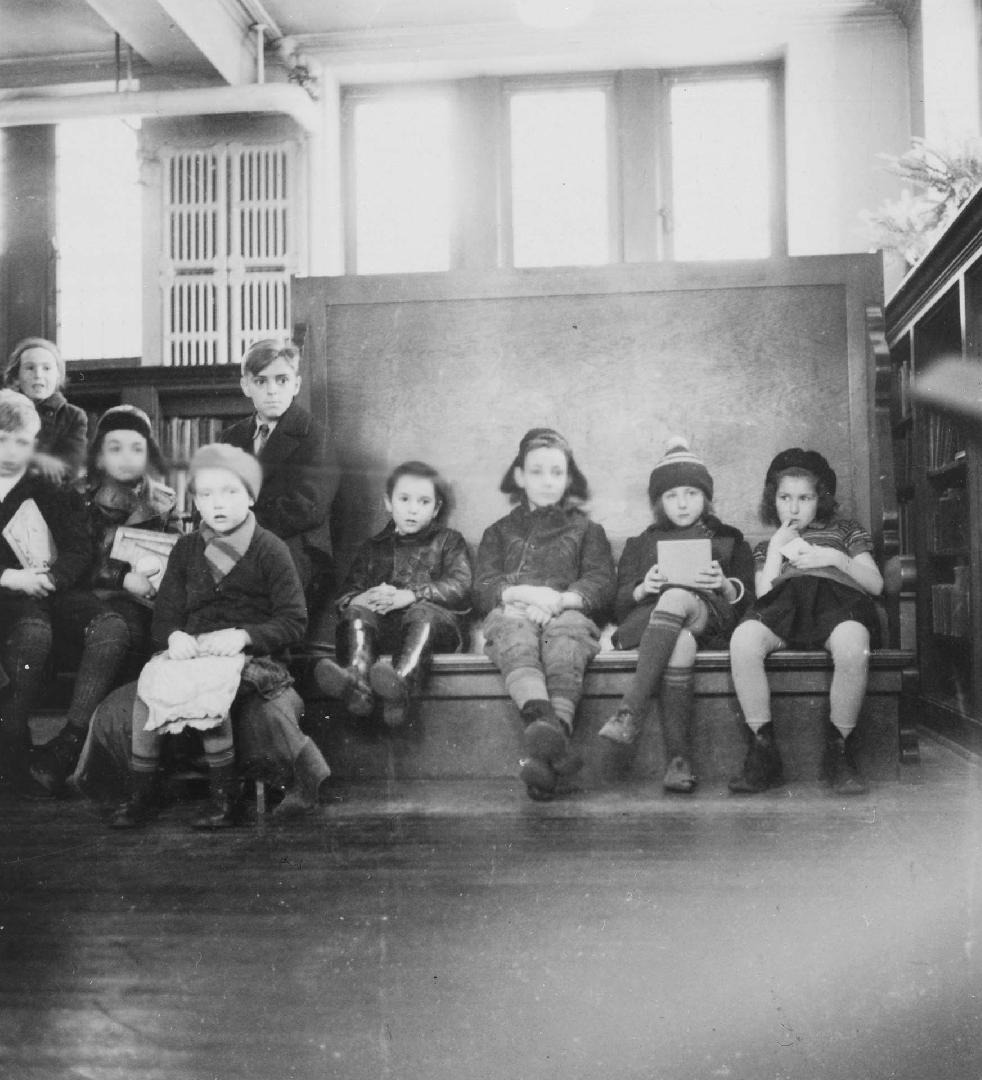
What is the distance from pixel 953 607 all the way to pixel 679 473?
95 centimetres

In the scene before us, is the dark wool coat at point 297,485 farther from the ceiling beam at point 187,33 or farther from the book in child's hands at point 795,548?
the ceiling beam at point 187,33

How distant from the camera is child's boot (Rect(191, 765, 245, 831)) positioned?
91.4 inches

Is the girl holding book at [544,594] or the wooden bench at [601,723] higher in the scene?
the girl holding book at [544,594]

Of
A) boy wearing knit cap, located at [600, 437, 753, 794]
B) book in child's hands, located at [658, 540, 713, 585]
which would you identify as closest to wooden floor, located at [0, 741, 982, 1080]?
boy wearing knit cap, located at [600, 437, 753, 794]

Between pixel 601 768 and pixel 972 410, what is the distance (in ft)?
4.78

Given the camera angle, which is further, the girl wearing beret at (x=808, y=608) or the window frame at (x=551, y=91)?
the window frame at (x=551, y=91)

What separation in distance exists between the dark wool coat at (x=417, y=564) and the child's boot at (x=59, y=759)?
2.40ft

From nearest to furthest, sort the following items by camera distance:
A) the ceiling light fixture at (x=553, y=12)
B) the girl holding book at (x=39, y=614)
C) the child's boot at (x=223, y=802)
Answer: the child's boot at (x=223, y=802) < the girl holding book at (x=39, y=614) < the ceiling light fixture at (x=553, y=12)

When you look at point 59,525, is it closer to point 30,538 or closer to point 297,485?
point 30,538

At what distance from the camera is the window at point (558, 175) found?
21.4ft

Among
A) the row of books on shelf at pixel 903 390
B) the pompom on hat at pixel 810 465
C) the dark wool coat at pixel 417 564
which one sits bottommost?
the dark wool coat at pixel 417 564

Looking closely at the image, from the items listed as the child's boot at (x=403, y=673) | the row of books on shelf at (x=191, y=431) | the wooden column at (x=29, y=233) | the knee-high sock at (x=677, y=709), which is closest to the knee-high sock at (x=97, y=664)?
the child's boot at (x=403, y=673)

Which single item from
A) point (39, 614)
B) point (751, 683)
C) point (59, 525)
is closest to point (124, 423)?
point (59, 525)

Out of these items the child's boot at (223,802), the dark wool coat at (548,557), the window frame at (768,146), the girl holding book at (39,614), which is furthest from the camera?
the window frame at (768,146)
